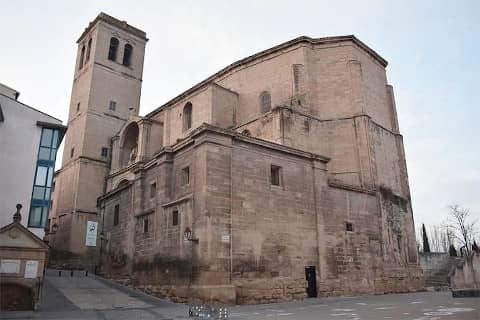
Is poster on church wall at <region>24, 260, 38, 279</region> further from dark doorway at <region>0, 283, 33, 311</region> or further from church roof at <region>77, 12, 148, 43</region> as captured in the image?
church roof at <region>77, 12, 148, 43</region>

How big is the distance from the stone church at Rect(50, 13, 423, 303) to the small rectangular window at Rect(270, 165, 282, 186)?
8 cm

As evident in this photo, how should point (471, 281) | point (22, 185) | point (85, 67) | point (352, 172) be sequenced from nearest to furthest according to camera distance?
point (471, 281) < point (22, 185) < point (352, 172) < point (85, 67)

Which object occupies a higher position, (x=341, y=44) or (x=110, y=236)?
(x=341, y=44)

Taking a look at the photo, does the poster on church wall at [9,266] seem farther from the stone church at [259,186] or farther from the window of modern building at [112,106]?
the window of modern building at [112,106]

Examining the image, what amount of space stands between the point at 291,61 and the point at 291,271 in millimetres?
14056

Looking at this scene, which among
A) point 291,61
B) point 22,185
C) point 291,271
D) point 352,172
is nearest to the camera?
point 291,271

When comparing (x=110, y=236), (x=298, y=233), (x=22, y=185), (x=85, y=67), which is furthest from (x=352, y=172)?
(x=85, y=67)

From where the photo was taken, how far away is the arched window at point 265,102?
81.0 feet

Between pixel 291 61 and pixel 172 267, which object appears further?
pixel 291 61

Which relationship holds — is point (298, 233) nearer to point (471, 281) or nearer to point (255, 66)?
point (471, 281)

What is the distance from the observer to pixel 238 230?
1462 centimetres

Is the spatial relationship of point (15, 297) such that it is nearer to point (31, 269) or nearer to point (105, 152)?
point (31, 269)

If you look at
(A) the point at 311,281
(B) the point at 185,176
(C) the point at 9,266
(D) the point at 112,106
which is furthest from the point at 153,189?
(D) the point at 112,106

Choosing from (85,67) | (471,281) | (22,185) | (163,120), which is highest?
(85,67)
